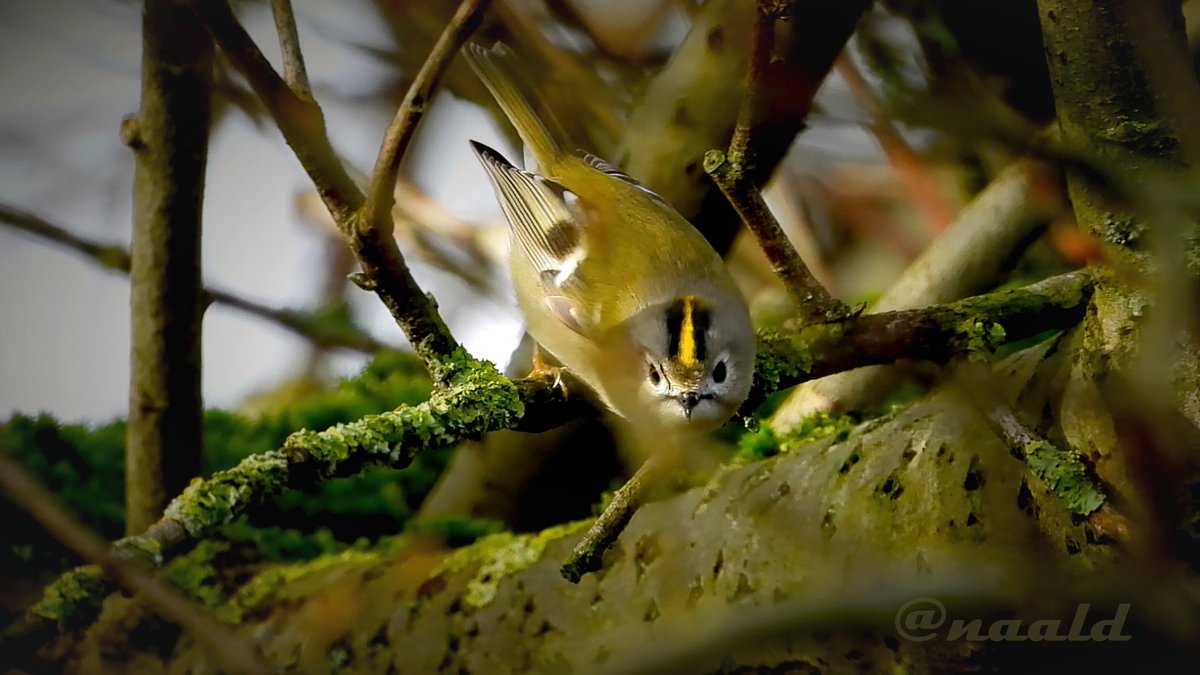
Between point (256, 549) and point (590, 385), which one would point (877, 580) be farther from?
point (256, 549)

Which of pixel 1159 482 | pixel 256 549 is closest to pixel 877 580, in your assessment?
pixel 1159 482

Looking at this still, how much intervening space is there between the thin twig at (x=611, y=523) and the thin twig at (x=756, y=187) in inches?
6.6

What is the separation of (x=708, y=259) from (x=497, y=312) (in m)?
0.26

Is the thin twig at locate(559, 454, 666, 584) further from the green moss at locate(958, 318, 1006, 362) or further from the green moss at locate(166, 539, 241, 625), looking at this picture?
the green moss at locate(166, 539, 241, 625)

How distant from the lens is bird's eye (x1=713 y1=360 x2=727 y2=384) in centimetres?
67

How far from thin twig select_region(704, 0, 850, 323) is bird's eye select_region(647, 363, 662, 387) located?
0.46 ft

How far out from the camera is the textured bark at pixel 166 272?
3.16 feet

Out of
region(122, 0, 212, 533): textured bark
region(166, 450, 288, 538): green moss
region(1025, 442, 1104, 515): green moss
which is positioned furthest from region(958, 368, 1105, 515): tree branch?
region(122, 0, 212, 533): textured bark

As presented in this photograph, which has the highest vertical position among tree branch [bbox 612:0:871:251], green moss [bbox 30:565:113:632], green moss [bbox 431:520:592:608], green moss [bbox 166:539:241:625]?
tree branch [bbox 612:0:871:251]

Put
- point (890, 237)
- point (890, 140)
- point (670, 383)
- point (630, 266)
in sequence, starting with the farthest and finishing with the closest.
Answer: point (890, 237) → point (890, 140) → point (630, 266) → point (670, 383)

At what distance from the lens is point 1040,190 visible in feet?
3.04

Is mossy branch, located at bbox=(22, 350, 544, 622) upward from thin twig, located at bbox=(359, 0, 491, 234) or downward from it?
downward

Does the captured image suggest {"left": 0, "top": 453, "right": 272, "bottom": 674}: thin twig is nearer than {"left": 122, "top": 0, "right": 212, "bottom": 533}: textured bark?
Yes

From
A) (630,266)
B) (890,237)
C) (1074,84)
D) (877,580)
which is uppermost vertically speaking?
(890,237)
